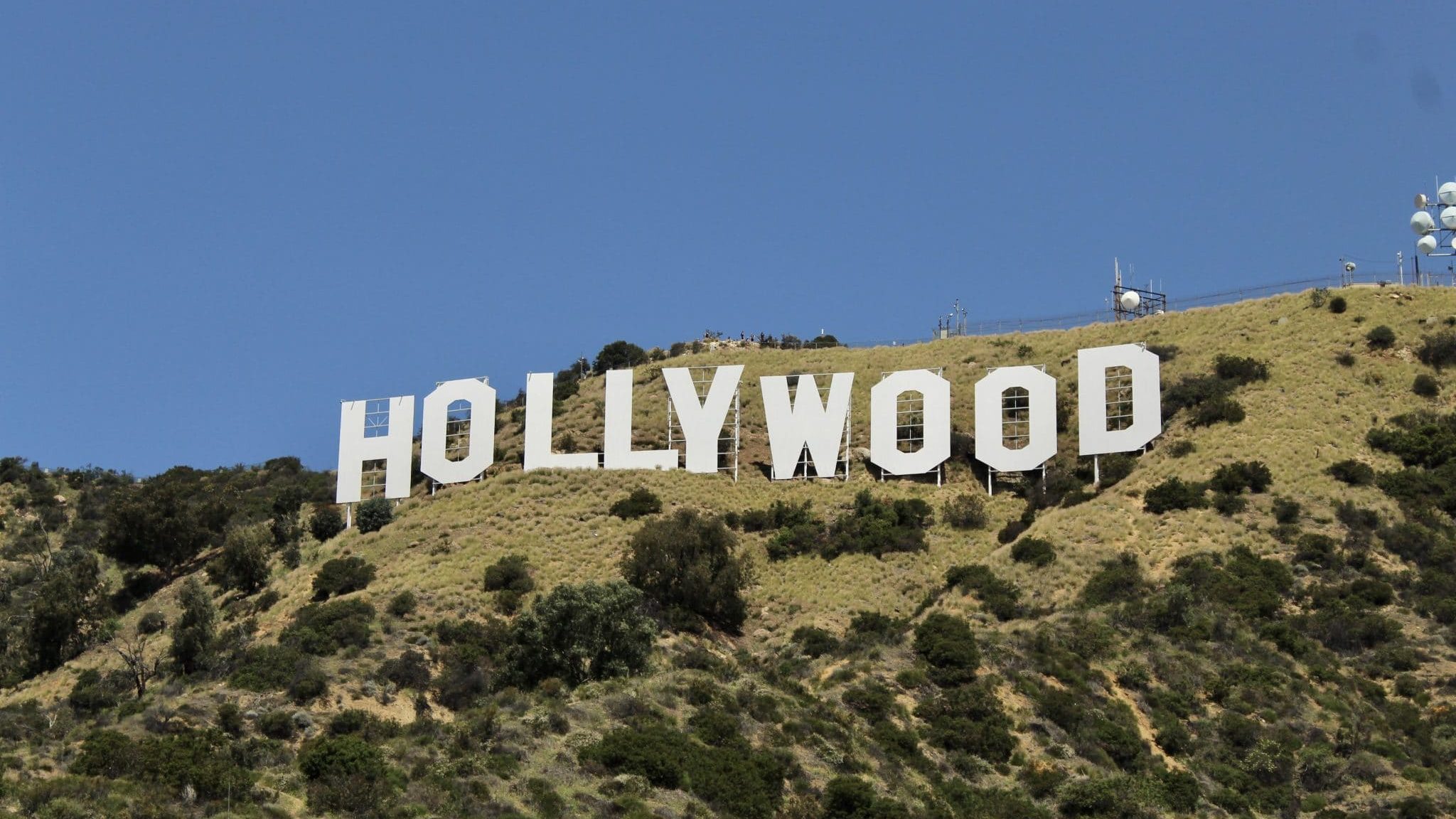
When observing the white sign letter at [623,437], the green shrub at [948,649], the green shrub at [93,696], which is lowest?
the green shrub at [93,696]

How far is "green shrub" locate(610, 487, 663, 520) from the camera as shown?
77812 millimetres

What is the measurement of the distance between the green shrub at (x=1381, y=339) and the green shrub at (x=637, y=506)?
29.1 m

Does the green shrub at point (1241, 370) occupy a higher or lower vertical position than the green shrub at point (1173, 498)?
higher

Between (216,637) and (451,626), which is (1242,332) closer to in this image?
(451,626)

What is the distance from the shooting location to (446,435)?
274ft

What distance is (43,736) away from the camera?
181ft

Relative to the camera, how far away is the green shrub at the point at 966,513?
7731 cm

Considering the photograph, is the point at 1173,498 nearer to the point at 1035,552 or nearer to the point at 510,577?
the point at 1035,552

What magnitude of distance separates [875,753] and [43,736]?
2258 cm

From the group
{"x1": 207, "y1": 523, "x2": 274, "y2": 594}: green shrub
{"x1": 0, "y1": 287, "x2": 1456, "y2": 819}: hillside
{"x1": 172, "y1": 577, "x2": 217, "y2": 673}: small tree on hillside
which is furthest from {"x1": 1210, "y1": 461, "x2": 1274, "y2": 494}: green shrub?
{"x1": 172, "y1": 577, "x2": 217, "y2": 673}: small tree on hillside

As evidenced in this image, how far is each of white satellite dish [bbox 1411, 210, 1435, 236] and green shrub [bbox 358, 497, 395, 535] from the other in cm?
4514

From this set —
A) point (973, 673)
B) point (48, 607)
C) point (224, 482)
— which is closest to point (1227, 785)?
point (973, 673)

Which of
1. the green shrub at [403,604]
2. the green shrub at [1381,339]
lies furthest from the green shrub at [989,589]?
the green shrub at [1381,339]

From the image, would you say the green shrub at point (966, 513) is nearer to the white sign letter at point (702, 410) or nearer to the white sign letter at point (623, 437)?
the white sign letter at point (702, 410)
